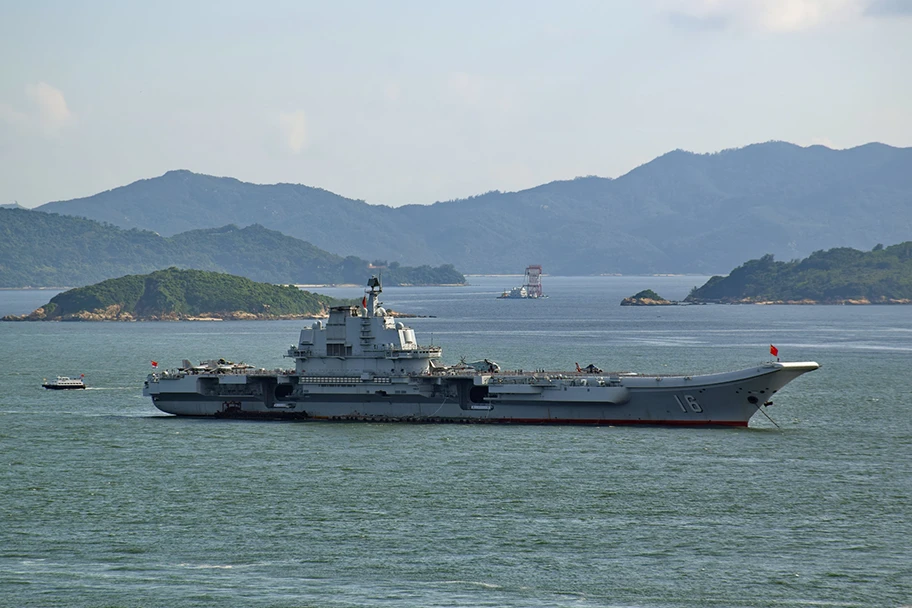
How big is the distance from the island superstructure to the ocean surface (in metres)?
1.29

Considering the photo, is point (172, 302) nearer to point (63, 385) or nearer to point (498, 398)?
point (63, 385)

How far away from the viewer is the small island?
7302 inches

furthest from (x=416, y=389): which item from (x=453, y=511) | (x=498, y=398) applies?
(x=453, y=511)

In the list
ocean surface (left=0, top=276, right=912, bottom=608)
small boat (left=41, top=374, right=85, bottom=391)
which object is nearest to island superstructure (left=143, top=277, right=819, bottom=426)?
ocean surface (left=0, top=276, right=912, bottom=608)

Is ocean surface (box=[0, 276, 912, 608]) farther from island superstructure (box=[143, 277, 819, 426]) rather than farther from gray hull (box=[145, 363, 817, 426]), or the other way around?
island superstructure (box=[143, 277, 819, 426])

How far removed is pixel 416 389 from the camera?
186ft

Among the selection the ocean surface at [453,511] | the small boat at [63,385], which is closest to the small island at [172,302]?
the small boat at [63,385]

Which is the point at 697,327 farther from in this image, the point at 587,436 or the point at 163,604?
the point at 163,604

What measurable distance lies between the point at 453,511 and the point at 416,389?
62.5 ft

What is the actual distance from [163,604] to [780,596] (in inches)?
587

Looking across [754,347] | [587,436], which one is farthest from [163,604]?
[754,347]

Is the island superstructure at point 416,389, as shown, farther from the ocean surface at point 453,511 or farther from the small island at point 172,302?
the small island at point 172,302

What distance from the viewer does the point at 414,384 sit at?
56.6 meters

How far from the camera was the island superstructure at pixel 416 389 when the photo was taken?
5334 cm
